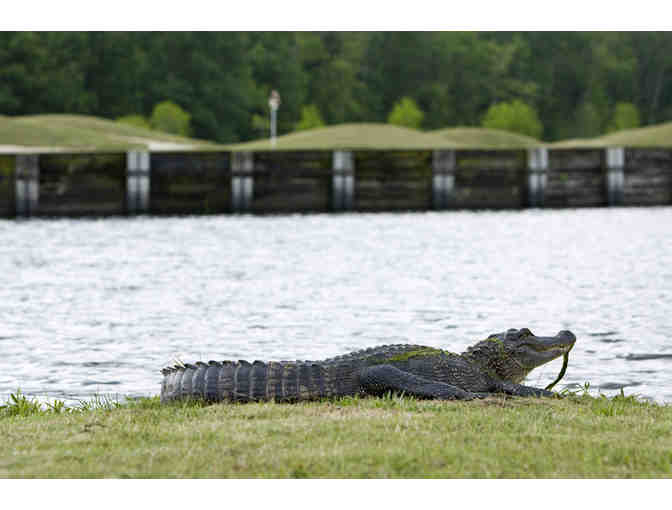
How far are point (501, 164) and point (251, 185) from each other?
343 inches

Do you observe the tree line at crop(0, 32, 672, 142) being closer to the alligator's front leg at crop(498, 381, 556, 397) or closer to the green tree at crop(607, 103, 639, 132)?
the green tree at crop(607, 103, 639, 132)

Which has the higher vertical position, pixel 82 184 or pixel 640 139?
pixel 640 139

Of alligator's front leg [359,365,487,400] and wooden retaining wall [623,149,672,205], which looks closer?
alligator's front leg [359,365,487,400]

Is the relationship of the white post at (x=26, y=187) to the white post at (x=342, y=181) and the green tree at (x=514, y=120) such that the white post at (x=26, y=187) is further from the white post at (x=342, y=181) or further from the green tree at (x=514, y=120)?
the green tree at (x=514, y=120)

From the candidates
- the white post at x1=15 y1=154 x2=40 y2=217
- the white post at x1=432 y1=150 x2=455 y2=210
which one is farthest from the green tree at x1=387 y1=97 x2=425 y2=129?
the white post at x1=15 y1=154 x2=40 y2=217

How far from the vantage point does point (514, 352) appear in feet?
30.3

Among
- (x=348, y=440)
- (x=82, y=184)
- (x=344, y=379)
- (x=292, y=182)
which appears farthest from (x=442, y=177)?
(x=348, y=440)

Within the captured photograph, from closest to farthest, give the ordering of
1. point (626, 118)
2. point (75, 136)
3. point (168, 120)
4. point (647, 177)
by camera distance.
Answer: point (647, 177), point (75, 136), point (168, 120), point (626, 118)

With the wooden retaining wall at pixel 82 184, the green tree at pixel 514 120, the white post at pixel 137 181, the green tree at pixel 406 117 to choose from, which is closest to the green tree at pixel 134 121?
the green tree at pixel 406 117

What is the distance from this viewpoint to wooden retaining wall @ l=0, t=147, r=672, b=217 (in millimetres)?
35312

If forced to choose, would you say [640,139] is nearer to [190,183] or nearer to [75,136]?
[75,136]

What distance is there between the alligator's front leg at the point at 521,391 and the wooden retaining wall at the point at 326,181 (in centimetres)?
2747

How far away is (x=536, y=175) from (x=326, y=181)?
723 cm

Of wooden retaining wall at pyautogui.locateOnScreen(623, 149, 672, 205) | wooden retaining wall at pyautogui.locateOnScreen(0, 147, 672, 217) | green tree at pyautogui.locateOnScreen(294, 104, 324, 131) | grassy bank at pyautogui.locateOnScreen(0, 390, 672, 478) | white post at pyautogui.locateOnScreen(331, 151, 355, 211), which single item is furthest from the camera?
green tree at pyautogui.locateOnScreen(294, 104, 324, 131)
